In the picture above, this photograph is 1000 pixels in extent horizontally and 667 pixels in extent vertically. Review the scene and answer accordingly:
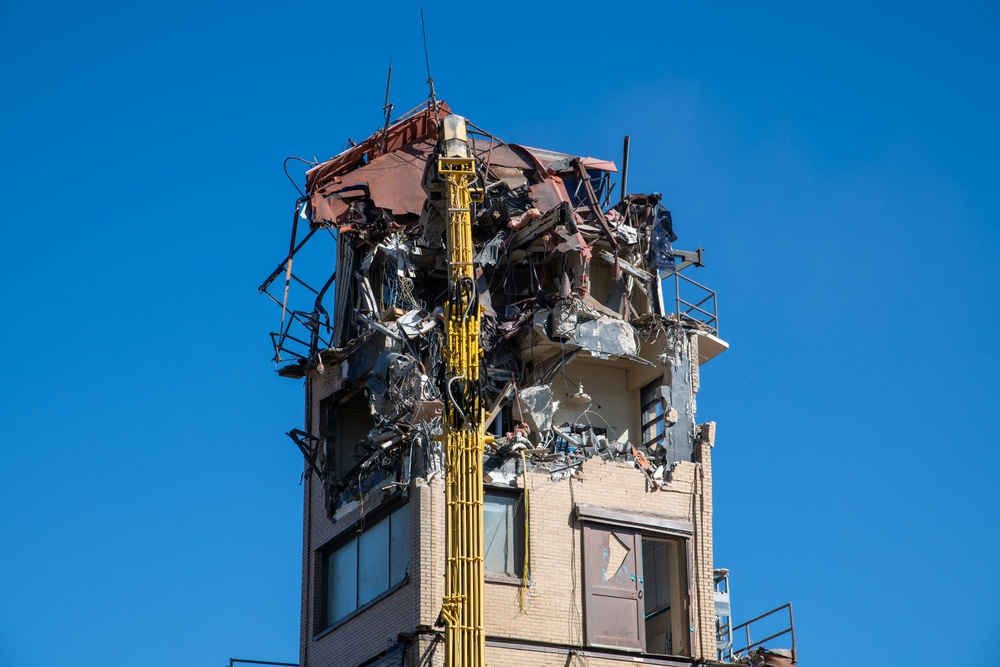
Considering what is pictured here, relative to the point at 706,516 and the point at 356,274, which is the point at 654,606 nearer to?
the point at 706,516

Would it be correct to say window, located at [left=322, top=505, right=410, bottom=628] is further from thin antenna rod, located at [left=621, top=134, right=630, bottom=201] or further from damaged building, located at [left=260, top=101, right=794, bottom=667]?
thin antenna rod, located at [left=621, top=134, right=630, bottom=201]

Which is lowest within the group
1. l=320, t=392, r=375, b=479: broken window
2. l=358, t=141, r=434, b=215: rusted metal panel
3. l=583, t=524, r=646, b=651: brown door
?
l=583, t=524, r=646, b=651: brown door

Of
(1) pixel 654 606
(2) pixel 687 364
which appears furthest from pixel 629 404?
(1) pixel 654 606

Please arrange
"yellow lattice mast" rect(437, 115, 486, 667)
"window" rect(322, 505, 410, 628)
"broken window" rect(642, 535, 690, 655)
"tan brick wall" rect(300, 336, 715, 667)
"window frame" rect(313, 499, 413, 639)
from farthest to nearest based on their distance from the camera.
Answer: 1. "broken window" rect(642, 535, 690, 655)
2. "window" rect(322, 505, 410, 628)
3. "window frame" rect(313, 499, 413, 639)
4. "tan brick wall" rect(300, 336, 715, 667)
5. "yellow lattice mast" rect(437, 115, 486, 667)

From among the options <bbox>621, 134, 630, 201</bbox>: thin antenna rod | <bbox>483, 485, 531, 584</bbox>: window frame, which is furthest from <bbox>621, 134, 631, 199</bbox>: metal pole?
<bbox>483, 485, 531, 584</bbox>: window frame

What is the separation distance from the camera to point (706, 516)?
39.3 metres

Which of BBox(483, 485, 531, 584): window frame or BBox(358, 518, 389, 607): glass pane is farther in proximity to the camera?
BBox(358, 518, 389, 607): glass pane

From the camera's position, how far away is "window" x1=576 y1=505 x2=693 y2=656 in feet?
122

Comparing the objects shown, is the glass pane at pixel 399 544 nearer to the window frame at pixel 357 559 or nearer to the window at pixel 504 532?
the window frame at pixel 357 559

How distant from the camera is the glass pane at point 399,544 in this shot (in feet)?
121

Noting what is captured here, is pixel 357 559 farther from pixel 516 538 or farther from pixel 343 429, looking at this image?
pixel 516 538

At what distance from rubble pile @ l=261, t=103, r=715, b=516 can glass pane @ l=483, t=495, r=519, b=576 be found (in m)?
0.99

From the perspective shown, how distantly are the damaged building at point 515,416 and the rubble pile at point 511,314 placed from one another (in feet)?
0.17

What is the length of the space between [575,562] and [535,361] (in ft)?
17.7
